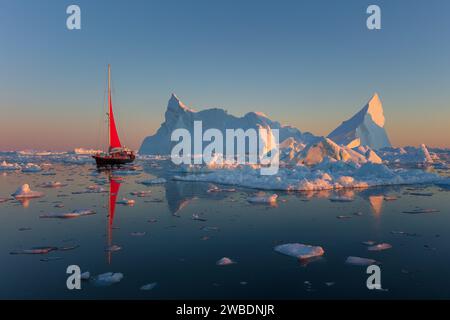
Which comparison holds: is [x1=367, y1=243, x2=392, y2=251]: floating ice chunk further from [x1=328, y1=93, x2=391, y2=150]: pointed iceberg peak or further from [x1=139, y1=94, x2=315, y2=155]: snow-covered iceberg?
[x1=139, y1=94, x2=315, y2=155]: snow-covered iceberg

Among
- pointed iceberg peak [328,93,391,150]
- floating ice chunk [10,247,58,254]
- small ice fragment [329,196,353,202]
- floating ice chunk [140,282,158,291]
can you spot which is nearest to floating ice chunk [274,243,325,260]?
floating ice chunk [140,282,158,291]

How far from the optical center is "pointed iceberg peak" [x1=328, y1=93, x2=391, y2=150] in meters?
54.2

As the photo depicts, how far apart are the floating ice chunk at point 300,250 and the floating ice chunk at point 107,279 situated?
3531 mm

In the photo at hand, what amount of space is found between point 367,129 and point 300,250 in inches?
2097

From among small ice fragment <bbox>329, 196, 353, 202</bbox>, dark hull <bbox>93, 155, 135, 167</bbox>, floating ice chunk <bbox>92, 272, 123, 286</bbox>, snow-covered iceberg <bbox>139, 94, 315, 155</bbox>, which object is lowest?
floating ice chunk <bbox>92, 272, 123, 286</bbox>

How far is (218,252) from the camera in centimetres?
761

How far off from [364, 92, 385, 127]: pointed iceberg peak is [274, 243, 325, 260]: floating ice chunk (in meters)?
54.5

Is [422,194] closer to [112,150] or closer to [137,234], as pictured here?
[137,234]

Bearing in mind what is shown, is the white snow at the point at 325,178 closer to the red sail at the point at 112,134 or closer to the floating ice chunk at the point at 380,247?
the floating ice chunk at the point at 380,247

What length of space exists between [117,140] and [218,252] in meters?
37.7

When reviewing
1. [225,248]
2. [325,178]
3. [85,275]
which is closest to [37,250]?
[85,275]

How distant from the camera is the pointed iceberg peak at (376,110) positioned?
57.7 metres

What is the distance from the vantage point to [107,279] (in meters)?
5.95
